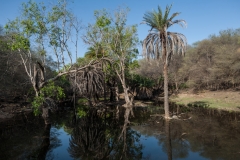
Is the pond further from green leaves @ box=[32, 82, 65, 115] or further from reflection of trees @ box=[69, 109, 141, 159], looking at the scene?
green leaves @ box=[32, 82, 65, 115]

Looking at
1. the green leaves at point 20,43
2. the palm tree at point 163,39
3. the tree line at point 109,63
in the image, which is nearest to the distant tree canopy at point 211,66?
the tree line at point 109,63

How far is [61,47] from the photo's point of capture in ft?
57.6

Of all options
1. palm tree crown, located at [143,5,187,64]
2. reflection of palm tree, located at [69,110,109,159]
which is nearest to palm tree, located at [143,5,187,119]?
palm tree crown, located at [143,5,187,64]

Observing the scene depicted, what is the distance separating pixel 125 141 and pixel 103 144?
1.41m

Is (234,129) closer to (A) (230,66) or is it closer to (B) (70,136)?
(B) (70,136)

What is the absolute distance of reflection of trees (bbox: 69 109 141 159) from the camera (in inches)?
358

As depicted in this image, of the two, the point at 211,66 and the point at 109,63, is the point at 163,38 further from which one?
the point at 211,66

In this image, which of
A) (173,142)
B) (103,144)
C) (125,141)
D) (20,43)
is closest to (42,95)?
(20,43)

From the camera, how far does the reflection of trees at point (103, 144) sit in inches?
358

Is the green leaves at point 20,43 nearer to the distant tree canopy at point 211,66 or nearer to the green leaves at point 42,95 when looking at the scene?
the green leaves at point 42,95

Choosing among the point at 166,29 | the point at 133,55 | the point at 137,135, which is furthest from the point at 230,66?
the point at 137,135

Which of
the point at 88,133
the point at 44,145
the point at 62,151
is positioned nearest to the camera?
the point at 62,151

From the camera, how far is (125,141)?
36.6ft

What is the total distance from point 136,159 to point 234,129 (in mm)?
8573
